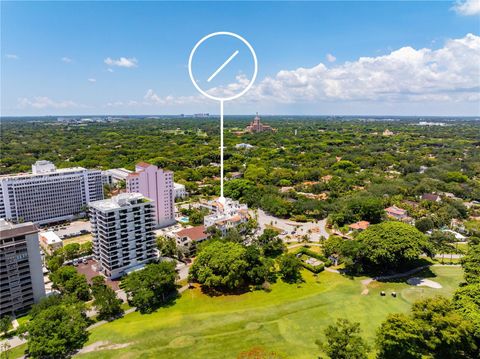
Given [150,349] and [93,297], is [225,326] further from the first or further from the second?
[93,297]

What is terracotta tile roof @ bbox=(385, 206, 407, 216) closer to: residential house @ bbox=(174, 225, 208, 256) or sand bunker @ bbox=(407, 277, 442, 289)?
sand bunker @ bbox=(407, 277, 442, 289)

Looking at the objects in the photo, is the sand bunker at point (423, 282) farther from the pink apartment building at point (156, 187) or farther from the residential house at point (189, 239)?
the pink apartment building at point (156, 187)

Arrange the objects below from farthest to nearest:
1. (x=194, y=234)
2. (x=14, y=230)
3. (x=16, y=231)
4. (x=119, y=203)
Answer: (x=194, y=234) → (x=119, y=203) → (x=14, y=230) → (x=16, y=231)

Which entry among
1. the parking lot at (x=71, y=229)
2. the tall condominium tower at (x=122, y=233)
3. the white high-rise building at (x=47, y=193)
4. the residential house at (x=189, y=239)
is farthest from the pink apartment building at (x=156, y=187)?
the white high-rise building at (x=47, y=193)

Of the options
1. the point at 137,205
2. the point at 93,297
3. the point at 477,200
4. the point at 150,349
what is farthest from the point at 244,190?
the point at 477,200

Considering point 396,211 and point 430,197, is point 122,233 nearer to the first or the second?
point 396,211

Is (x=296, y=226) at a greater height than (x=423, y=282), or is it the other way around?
(x=296, y=226)

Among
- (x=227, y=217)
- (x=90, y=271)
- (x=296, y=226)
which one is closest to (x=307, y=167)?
(x=296, y=226)

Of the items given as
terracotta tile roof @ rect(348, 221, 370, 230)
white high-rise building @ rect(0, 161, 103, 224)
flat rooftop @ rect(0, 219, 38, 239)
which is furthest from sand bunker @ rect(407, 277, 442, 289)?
white high-rise building @ rect(0, 161, 103, 224)
